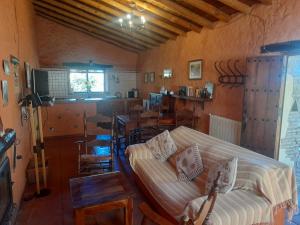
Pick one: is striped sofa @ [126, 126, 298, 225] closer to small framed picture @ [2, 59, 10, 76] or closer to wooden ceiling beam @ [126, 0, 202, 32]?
small framed picture @ [2, 59, 10, 76]

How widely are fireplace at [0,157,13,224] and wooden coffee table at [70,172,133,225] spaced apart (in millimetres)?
501

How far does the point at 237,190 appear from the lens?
180 centimetres

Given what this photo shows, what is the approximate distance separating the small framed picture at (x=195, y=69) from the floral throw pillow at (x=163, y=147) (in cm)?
202

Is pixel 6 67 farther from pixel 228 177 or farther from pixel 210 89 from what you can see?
pixel 210 89

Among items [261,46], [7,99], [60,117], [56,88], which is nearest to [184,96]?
[261,46]

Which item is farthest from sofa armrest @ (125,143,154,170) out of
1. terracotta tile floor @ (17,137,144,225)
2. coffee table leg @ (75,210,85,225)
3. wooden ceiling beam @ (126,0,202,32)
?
wooden ceiling beam @ (126,0,202,32)

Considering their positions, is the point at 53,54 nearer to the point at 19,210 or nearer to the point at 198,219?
the point at 19,210

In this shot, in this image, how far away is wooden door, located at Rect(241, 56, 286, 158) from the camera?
9.23ft

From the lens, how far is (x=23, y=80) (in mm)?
3348

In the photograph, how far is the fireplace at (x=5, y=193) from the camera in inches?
62.7

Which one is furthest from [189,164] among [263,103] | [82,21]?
Answer: [82,21]

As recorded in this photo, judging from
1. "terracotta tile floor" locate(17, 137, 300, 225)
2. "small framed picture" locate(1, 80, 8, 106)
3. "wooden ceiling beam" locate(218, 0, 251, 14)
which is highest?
"wooden ceiling beam" locate(218, 0, 251, 14)

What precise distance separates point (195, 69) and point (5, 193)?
3874mm

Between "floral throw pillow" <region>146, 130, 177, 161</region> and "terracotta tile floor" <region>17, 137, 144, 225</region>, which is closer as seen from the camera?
"terracotta tile floor" <region>17, 137, 144, 225</region>
